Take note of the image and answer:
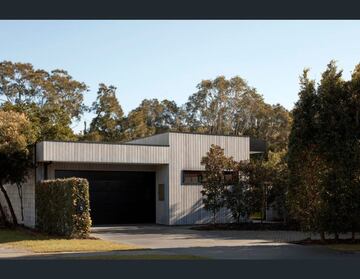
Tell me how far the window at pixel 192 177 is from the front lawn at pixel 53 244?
29.0 ft

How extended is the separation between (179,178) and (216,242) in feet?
29.8

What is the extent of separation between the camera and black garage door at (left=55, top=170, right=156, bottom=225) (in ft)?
89.6

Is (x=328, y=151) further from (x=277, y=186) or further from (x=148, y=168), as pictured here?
(x=148, y=168)

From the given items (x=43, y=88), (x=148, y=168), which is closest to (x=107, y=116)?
(x=43, y=88)

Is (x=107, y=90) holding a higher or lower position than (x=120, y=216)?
higher

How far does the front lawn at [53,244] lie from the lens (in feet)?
54.0

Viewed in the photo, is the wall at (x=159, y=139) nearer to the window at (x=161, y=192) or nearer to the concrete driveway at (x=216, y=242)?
the window at (x=161, y=192)

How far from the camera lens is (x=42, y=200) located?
2270 cm

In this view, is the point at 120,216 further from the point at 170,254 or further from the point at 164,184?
the point at 170,254

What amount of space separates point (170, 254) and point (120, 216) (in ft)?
43.6

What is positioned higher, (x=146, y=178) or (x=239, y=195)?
(x=146, y=178)

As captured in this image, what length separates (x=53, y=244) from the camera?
17844 millimetres

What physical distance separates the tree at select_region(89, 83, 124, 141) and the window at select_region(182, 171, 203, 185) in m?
26.0

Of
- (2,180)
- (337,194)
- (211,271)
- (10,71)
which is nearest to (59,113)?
(10,71)
